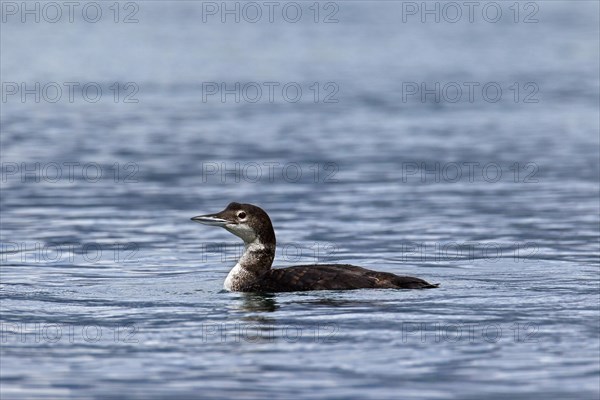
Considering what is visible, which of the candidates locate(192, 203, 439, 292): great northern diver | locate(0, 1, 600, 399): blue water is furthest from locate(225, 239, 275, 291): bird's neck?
locate(0, 1, 600, 399): blue water

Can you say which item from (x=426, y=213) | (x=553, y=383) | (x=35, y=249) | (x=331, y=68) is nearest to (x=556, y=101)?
(x=331, y=68)

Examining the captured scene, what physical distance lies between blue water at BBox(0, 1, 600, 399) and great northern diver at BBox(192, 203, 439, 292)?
0.85 feet

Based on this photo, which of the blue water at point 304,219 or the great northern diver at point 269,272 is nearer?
the blue water at point 304,219

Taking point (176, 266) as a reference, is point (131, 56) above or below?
above

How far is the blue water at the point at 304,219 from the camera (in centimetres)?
1230

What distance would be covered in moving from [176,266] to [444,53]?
41784mm

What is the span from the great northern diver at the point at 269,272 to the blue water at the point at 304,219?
259 mm

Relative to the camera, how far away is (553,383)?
11570 mm

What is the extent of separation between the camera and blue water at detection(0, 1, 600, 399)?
12305mm

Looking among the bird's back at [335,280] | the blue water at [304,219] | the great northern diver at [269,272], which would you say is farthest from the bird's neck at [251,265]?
the bird's back at [335,280]

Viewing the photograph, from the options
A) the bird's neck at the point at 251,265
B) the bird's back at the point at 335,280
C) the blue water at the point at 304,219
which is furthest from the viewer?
the bird's neck at the point at 251,265

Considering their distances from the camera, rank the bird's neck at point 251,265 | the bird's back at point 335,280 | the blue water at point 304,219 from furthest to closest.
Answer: the bird's neck at point 251,265, the bird's back at point 335,280, the blue water at point 304,219

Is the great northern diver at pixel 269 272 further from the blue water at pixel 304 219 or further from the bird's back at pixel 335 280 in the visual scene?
the blue water at pixel 304 219

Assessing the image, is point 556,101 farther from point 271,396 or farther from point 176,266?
point 271,396
